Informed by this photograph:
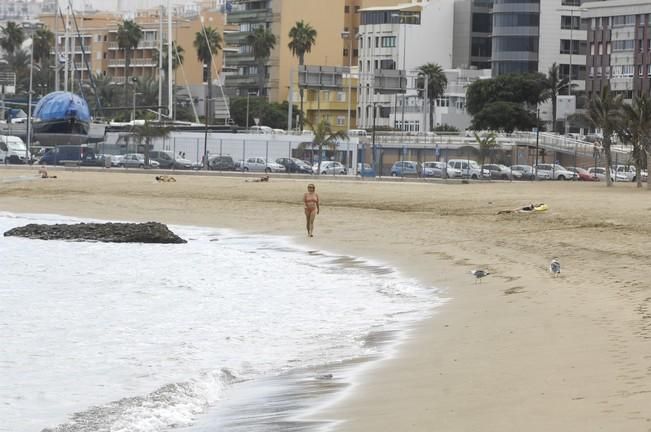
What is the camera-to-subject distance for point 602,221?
102ft

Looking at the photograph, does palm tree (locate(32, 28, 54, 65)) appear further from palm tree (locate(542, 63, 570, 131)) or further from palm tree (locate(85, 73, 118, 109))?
palm tree (locate(542, 63, 570, 131))

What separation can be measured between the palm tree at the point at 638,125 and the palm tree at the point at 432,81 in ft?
208

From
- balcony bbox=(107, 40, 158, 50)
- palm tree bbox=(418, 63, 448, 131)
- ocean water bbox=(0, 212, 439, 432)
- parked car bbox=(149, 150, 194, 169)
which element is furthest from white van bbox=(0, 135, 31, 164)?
balcony bbox=(107, 40, 158, 50)

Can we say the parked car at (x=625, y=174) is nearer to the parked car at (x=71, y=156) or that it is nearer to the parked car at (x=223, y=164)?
the parked car at (x=223, y=164)

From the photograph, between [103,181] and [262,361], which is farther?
[103,181]

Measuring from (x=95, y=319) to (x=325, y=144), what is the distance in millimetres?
59287

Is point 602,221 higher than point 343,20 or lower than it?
lower

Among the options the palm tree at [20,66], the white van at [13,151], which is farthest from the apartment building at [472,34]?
the white van at [13,151]

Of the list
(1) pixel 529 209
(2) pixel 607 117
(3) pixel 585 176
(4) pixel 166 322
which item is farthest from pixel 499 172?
(4) pixel 166 322

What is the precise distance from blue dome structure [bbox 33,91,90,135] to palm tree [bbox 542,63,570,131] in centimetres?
4375

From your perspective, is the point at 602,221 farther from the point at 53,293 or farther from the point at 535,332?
the point at 535,332

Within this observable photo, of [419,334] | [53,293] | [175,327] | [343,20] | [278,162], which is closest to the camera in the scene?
[419,334]

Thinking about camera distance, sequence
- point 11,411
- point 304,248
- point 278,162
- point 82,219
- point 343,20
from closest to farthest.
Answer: point 11,411
point 304,248
point 82,219
point 278,162
point 343,20

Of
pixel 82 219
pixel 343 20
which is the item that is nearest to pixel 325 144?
pixel 82 219
